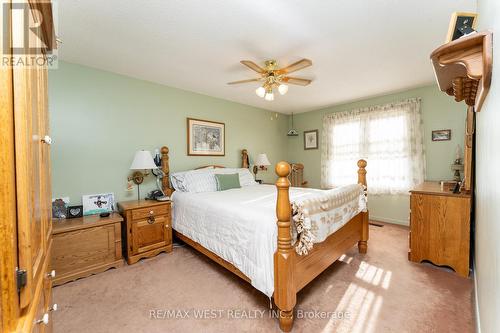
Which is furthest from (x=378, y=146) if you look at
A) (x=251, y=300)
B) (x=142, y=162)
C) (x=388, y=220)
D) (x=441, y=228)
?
(x=142, y=162)

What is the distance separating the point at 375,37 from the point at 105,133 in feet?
10.8

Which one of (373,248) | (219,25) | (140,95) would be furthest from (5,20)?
(373,248)

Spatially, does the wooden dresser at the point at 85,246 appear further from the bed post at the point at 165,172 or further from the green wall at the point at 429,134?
the green wall at the point at 429,134

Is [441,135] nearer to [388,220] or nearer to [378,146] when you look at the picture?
[378,146]

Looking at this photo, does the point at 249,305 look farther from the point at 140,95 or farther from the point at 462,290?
the point at 140,95

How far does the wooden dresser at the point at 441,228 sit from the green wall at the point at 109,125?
311 centimetres

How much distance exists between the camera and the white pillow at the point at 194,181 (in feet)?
10.1

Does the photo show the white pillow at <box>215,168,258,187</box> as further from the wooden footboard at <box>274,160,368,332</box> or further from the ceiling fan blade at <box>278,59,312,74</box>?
the wooden footboard at <box>274,160,368,332</box>

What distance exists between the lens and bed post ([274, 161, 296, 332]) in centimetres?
148

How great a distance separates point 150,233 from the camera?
263 centimetres

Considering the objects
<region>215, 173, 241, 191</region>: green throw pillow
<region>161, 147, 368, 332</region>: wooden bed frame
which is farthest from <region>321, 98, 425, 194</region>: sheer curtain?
<region>161, 147, 368, 332</region>: wooden bed frame

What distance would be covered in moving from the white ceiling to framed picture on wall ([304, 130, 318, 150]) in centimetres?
185

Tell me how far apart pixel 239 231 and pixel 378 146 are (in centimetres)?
336

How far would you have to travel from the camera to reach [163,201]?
2787 mm
